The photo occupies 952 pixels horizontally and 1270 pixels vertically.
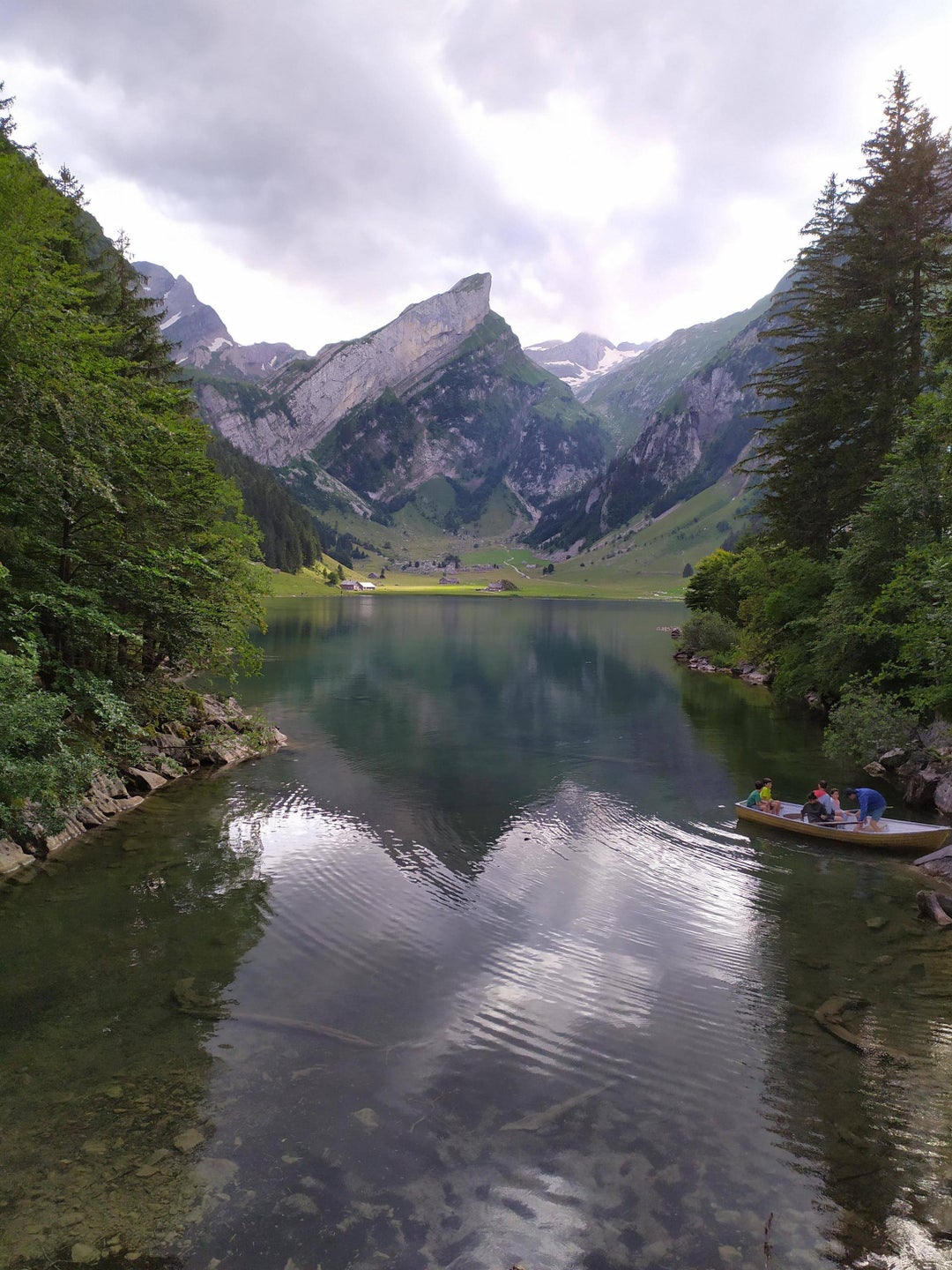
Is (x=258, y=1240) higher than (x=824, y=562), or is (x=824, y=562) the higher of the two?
(x=824, y=562)

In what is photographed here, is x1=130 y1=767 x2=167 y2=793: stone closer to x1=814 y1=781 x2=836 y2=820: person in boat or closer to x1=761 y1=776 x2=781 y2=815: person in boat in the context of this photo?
x1=761 y1=776 x2=781 y2=815: person in boat

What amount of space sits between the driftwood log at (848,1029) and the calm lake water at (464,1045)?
0.76 feet

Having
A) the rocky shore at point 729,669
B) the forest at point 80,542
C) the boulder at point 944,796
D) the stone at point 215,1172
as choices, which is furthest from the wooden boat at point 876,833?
the rocky shore at point 729,669

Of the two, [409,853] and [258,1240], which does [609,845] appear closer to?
[409,853]

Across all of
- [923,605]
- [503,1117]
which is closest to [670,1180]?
[503,1117]

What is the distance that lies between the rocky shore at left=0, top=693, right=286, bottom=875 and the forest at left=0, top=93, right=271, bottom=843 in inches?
30.2

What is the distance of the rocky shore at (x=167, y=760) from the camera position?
64.3 feet

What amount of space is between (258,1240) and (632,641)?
9565 centimetres

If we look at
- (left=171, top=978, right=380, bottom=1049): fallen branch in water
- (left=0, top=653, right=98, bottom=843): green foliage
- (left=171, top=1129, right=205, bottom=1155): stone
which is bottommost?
(left=171, top=978, right=380, bottom=1049): fallen branch in water

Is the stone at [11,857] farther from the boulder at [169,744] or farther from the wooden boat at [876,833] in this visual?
the wooden boat at [876,833]

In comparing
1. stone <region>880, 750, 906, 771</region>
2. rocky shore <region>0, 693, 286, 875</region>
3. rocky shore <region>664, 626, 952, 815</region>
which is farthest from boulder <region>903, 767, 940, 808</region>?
rocky shore <region>0, 693, 286, 875</region>

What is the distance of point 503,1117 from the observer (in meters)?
10.0

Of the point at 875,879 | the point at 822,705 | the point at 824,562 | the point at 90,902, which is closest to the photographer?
the point at 90,902

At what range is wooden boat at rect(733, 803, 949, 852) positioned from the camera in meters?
21.8
